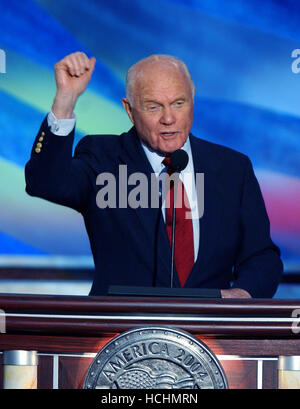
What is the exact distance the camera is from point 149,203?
203 centimetres

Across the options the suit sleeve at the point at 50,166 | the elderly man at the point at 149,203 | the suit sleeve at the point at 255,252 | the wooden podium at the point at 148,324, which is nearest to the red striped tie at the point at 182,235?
the elderly man at the point at 149,203

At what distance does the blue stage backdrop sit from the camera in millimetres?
2984

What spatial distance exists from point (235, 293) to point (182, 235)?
0.32m

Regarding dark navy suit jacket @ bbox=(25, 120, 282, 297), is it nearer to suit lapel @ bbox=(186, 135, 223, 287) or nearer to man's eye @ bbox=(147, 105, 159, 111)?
suit lapel @ bbox=(186, 135, 223, 287)

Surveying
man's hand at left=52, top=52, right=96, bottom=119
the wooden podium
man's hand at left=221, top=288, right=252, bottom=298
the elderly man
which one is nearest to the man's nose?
the elderly man

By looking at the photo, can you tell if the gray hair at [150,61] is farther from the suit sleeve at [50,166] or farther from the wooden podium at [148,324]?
the wooden podium at [148,324]

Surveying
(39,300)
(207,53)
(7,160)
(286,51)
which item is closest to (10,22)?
(7,160)

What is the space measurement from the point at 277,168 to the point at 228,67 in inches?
17.6

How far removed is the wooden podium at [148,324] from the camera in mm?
1427

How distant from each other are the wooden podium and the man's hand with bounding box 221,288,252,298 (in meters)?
0.23

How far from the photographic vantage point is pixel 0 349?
1.47m

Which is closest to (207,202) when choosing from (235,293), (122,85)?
(235,293)

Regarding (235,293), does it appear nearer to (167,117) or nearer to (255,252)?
(255,252)

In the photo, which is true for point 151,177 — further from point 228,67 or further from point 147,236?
point 228,67
